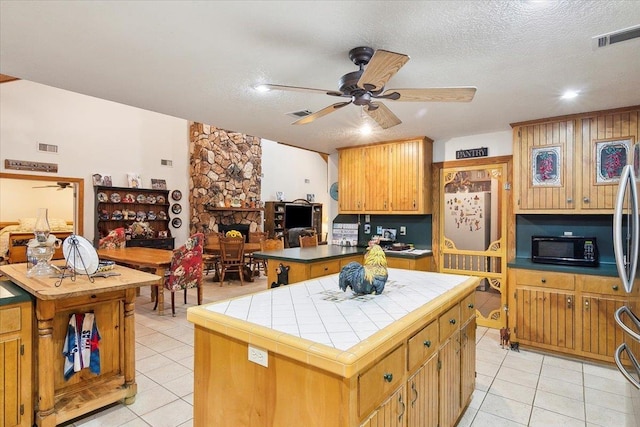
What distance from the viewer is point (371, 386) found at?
1191 mm

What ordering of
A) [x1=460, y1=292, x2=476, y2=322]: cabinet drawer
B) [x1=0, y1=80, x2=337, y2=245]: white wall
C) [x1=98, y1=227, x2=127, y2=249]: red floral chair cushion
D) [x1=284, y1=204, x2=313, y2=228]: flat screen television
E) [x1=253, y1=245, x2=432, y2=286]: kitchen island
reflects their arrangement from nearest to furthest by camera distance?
[x1=460, y1=292, x2=476, y2=322]: cabinet drawer < [x1=253, y1=245, x2=432, y2=286]: kitchen island < [x1=98, y1=227, x2=127, y2=249]: red floral chair cushion < [x1=0, y1=80, x2=337, y2=245]: white wall < [x1=284, y1=204, x2=313, y2=228]: flat screen television

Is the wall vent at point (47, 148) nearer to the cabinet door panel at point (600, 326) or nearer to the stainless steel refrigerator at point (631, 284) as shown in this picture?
the stainless steel refrigerator at point (631, 284)

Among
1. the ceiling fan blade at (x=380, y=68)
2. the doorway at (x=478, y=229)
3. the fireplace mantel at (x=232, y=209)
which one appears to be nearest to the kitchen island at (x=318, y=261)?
the doorway at (x=478, y=229)

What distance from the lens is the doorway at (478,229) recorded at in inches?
160

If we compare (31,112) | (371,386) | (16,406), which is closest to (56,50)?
(16,406)

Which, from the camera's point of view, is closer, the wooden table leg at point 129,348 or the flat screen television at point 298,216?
the wooden table leg at point 129,348

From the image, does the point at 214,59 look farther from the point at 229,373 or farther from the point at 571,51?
the point at 571,51

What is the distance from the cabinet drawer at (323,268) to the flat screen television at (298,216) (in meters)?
6.26

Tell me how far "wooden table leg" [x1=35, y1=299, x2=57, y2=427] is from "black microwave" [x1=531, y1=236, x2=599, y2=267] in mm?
4168

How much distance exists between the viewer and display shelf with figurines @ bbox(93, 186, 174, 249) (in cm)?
679

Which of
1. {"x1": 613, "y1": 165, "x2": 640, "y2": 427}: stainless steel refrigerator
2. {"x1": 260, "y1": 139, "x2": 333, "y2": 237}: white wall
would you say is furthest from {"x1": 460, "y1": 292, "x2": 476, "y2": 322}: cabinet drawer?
{"x1": 260, "y1": 139, "x2": 333, "y2": 237}: white wall

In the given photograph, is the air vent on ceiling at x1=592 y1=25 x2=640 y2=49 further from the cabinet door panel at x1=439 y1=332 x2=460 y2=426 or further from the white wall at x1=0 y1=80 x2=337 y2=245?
the white wall at x1=0 y1=80 x2=337 y2=245

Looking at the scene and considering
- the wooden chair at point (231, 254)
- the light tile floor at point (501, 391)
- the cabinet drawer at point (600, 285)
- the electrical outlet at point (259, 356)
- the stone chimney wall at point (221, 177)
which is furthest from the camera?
the stone chimney wall at point (221, 177)

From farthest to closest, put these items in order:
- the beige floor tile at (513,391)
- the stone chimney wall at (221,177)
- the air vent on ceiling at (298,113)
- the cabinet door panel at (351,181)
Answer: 1. the stone chimney wall at (221,177)
2. the cabinet door panel at (351,181)
3. the air vent on ceiling at (298,113)
4. the beige floor tile at (513,391)
